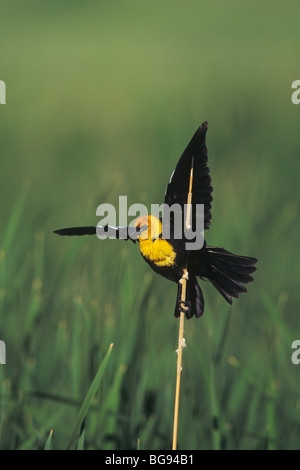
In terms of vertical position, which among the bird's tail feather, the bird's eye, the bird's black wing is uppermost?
the bird's black wing

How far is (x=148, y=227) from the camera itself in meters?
0.33

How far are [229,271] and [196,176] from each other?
2.3 inches

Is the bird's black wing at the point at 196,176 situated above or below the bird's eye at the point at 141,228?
above

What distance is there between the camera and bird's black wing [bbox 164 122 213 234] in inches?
12.2

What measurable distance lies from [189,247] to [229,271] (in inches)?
1.0

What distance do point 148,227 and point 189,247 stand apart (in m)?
0.03

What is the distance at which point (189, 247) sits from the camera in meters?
0.34

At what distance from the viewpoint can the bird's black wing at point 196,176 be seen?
1.02 ft

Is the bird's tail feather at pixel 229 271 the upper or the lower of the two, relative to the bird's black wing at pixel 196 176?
lower

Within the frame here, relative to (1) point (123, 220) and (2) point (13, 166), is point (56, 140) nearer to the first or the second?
(2) point (13, 166)

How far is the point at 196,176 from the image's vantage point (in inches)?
12.4

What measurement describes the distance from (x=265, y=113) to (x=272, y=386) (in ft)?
5.05

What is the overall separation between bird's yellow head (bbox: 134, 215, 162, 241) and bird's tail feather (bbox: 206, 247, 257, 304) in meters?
0.03

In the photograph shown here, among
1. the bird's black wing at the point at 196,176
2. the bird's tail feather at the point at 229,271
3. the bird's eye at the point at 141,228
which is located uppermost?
the bird's black wing at the point at 196,176
